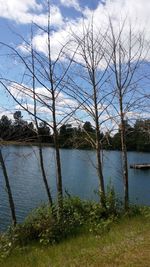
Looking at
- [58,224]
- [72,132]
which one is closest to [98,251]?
[58,224]

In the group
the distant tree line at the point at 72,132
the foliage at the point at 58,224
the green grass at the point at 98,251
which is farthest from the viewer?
the distant tree line at the point at 72,132

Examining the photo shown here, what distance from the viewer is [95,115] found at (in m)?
13.7

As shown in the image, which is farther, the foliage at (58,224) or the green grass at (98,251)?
the foliage at (58,224)

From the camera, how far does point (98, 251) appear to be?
8.09m

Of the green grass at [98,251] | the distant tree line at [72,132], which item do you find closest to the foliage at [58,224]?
the green grass at [98,251]

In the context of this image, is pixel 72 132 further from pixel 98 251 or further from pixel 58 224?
pixel 98 251

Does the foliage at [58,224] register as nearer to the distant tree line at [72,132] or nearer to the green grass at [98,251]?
the green grass at [98,251]

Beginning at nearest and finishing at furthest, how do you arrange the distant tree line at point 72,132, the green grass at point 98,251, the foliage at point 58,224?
the green grass at point 98,251, the foliage at point 58,224, the distant tree line at point 72,132

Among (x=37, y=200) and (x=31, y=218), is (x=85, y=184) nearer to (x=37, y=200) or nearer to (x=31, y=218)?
(x=37, y=200)

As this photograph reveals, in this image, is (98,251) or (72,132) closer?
(98,251)

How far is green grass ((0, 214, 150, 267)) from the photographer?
7250 mm

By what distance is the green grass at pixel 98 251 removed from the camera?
7.25 metres

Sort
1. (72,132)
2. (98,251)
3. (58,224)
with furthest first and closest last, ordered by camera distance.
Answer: (72,132) → (58,224) → (98,251)

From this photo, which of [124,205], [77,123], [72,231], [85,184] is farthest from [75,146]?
[85,184]
